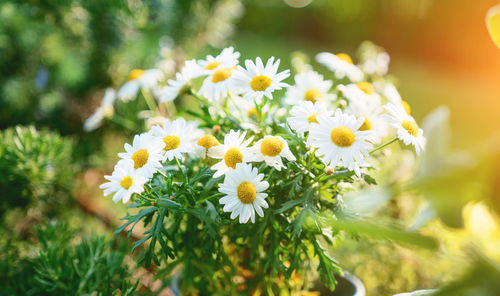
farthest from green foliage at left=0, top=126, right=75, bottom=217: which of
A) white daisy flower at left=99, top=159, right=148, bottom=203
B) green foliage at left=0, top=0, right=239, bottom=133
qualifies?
white daisy flower at left=99, top=159, right=148, bottom=203

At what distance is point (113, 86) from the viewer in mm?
1207

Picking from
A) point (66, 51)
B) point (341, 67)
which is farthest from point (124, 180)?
point (66, 51)

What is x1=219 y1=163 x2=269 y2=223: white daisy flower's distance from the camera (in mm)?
449

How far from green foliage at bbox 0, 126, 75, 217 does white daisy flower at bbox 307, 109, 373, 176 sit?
0.62m

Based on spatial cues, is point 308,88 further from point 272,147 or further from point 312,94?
point 272,147

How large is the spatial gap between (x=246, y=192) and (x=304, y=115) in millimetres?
130

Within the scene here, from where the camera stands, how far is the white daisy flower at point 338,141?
44 centimetres

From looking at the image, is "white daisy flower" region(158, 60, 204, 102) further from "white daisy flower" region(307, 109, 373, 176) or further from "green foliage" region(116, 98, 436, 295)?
"white daisy flower" region(307, 109, 373, 176)

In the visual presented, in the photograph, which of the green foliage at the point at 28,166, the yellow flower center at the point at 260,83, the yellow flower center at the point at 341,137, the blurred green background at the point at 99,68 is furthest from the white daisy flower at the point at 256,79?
the green foliage at the point at 28,166

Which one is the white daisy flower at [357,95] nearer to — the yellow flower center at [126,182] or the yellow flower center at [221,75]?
the yellow flower center at [221,75]

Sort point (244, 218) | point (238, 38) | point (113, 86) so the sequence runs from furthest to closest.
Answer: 1. point (238, 38)
2. point (113, 86)
3. point (244, 218)

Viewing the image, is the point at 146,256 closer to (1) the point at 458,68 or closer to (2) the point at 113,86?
(2) the point at 113,86

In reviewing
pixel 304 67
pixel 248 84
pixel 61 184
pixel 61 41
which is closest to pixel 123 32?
pixel 61 41

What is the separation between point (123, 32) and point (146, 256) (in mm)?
853
